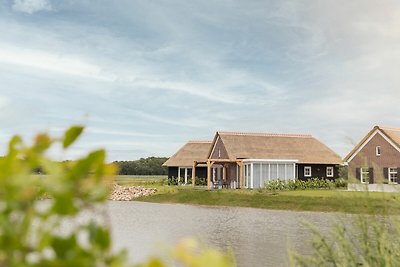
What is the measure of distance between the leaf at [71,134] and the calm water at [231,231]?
945 cm

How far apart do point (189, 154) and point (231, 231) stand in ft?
116

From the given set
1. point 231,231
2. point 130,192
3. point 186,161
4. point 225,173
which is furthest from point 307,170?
point 231,231

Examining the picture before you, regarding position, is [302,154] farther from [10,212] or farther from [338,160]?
[10,212]

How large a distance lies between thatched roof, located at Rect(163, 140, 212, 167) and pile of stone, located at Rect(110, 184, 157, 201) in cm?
831

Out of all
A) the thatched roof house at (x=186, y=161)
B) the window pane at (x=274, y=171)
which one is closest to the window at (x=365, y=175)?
the window pane at (x=274, y=171)

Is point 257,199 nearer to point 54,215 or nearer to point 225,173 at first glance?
point 225,173

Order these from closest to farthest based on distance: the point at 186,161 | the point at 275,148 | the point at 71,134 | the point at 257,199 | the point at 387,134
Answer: the point at 71,134, the point at 257,199, the point at 387,134, the point at 275,148, the point at 186,161

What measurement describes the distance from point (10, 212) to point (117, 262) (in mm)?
207

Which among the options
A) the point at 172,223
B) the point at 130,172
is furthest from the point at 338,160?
the point at 130,172

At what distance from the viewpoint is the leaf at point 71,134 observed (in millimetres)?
921

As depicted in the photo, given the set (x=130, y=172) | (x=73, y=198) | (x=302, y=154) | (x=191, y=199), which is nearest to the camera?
(x=73, y=198)

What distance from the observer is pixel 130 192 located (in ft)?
144

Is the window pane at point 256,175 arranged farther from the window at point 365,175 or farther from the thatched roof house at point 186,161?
the window at point 365,175

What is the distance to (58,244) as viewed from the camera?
803 millimetres
